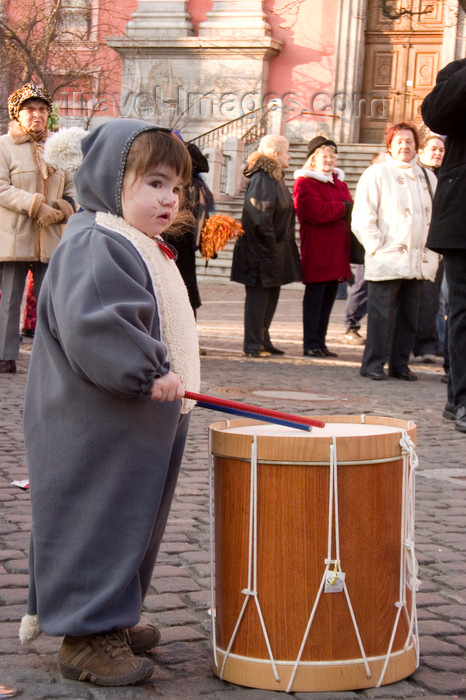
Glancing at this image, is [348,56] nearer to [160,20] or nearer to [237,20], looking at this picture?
[237,20]

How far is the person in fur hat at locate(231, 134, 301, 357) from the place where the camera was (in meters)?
10.5

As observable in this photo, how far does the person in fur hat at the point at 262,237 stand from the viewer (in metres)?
10.5

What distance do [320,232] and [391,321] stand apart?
1.70m

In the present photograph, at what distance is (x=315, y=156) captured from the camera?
427 inches

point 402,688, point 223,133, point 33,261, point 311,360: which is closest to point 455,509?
point 402,688

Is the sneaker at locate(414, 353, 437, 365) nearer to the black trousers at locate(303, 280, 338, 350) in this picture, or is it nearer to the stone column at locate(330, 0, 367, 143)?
the black trousers at locate(303, 280, 338, 350)

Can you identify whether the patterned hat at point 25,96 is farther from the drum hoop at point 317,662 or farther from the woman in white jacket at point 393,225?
the drum hoop at point 317,662

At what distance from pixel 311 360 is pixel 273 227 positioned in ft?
4.06

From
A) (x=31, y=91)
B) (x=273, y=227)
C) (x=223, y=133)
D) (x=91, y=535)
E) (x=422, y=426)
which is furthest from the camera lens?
(x=223, y=133)

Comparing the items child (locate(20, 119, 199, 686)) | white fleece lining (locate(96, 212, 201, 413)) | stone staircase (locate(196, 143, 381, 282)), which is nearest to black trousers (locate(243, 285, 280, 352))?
white fleece lining (locate(96, 212, 201, 413))

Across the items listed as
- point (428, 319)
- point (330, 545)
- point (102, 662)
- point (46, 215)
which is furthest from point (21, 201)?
point (330, 545)

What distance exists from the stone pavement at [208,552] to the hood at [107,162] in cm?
120

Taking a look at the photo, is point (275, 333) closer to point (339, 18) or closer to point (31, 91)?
point (31, 91)

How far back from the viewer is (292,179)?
23219 mm
